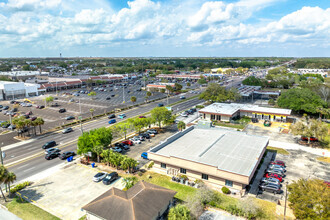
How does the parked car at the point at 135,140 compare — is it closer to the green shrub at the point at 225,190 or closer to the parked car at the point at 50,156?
the parked car at the point at 50,156

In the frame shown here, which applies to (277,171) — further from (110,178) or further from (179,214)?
(110,178)

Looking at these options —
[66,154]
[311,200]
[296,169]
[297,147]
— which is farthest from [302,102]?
[66,154]

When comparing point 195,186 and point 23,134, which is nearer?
point 195,186

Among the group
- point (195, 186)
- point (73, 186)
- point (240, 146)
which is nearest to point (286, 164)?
point (240, 146)

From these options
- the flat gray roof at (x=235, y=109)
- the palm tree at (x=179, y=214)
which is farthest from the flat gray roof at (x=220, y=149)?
the flat gray roof at (x=235, y=109)

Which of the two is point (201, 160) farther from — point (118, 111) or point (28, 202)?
point (118, 111)

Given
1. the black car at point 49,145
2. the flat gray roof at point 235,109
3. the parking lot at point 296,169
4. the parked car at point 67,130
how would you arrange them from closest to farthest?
the parking lot at point 296,169
the black car at point 49,145
the parked car at point 67,130
the flat gray roof at point 235,109
